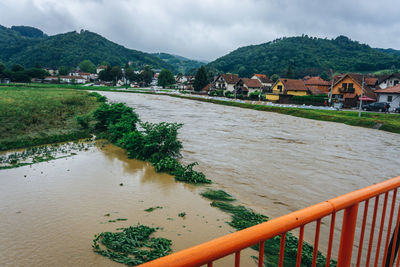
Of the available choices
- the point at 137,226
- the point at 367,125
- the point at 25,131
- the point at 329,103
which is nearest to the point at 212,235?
the point at 137,226

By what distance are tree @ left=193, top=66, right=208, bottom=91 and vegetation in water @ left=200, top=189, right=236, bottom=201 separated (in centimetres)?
7135

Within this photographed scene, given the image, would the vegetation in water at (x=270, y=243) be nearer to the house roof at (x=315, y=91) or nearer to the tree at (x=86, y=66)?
the house roof at (x=315, y=91)

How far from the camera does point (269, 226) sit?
1.48 meters

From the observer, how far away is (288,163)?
12.4 meters

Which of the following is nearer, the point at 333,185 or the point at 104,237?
the point at 104,237

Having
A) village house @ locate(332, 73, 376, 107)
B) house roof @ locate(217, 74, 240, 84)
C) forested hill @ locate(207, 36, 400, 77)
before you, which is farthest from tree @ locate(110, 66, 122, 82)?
village house @ locate(332, 73, 376, 107)

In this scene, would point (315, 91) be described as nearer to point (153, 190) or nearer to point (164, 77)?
point (153, 190)

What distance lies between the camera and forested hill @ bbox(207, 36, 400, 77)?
103 meters

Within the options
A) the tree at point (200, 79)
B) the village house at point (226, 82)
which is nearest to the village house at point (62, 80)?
the tree at point (200, 79)

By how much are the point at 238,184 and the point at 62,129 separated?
13.2 m

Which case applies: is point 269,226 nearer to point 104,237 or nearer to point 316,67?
point 104,237

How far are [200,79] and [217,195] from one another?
72072 millimetres

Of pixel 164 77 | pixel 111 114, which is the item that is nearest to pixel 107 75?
pixel 164 77

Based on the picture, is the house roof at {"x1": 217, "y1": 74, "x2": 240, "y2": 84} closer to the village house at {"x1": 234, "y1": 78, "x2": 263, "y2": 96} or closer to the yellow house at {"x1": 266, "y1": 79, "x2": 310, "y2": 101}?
the village house at {"x1": 234, "y1": 78, "x2": 263, "y2": 96}
